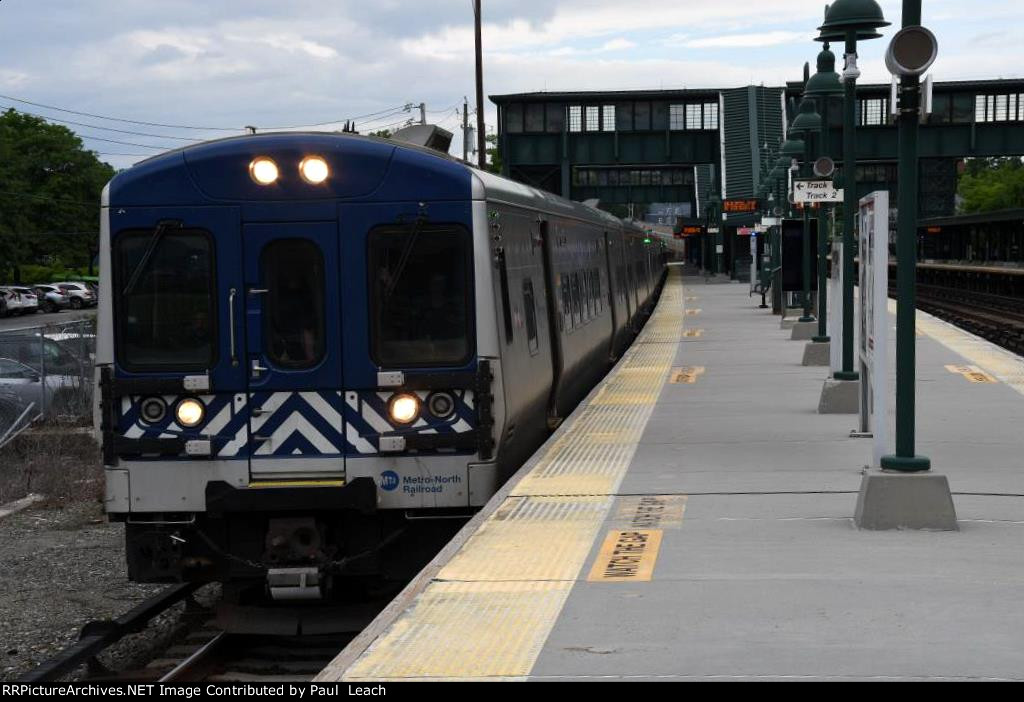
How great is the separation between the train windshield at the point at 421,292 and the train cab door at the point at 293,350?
0.28 meters

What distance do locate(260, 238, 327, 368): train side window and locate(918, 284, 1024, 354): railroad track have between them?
72.7ft

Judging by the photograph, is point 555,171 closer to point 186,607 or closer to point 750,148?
point 750,148

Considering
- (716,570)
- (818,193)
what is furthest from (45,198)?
(716,570)

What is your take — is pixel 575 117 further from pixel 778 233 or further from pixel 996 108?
pixel 778 233

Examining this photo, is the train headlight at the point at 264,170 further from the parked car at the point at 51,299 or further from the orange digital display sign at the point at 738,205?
the parked car at the point at 51,299

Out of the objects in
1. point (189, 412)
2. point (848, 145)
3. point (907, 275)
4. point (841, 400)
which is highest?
point (848, 145)

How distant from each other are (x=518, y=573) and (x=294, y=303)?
2.60m

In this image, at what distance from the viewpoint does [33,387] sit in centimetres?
2278

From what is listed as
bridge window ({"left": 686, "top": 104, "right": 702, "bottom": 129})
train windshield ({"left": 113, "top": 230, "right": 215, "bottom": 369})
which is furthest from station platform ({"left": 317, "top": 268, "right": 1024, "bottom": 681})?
bridge window ({"left": 686, "top": 104, "right": 702, "bottom": 129})

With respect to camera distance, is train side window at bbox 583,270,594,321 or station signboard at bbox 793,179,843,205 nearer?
train side window at bbox 583,270,594,321

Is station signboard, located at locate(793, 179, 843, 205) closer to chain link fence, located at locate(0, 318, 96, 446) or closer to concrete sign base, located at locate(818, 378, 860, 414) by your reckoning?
concrete sign base, located at locate(818, 378, 860, 414)

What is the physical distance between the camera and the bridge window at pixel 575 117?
228 ft

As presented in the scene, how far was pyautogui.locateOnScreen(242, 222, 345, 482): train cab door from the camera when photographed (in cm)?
920

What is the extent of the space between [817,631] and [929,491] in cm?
265
